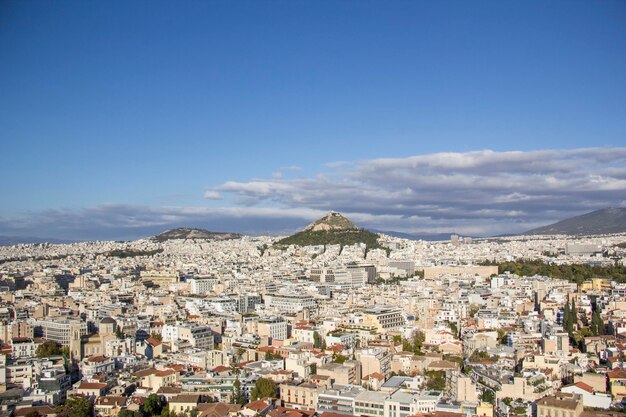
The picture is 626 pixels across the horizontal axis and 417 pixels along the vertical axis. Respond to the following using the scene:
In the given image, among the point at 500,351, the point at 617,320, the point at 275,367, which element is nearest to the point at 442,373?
the point at 500,351

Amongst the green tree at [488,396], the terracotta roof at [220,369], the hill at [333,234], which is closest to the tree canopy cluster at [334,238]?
the hill at [333,234]

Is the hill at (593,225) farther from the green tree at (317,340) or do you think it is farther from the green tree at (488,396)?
the green tree at (488,396)

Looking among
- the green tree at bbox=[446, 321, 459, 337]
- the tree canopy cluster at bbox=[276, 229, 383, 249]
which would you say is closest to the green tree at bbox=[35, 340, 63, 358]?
the green tree at bbox=[446, 321, 459, 337]

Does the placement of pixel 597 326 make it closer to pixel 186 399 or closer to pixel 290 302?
pixel 290 302

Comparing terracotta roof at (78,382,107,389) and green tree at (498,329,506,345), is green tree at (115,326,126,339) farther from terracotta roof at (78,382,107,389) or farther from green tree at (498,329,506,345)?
green tree at (498,329,506,345)

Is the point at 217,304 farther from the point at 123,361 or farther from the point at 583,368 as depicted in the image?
the point at 583,368

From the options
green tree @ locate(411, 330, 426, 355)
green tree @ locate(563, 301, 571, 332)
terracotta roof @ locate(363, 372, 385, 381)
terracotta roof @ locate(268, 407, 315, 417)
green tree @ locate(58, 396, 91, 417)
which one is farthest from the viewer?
green tree @ locate(563, 301, 571, 332)
